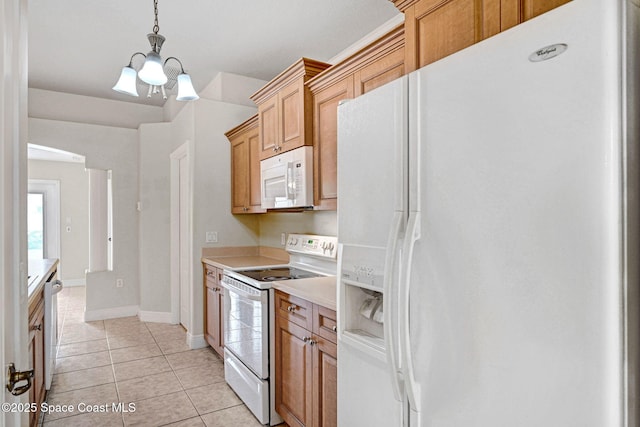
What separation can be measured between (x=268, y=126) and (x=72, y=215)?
6216mm

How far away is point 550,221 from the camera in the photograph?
79 cm

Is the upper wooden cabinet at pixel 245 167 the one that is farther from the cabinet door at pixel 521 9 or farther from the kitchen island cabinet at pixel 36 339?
the cabinet door at pixel 521 9

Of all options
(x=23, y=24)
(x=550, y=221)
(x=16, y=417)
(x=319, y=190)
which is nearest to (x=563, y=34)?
(x=550, y=221)

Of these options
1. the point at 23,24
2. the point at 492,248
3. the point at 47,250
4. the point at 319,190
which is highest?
the point at 23,24

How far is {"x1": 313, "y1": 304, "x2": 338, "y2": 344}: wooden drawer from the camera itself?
1785 millimetres

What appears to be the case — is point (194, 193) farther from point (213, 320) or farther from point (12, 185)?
point (12, 185)

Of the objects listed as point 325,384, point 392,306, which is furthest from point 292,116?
point 392,306

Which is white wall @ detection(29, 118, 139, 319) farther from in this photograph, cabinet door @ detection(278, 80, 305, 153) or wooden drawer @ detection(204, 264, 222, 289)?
cabinet door @ detection(278, 80, 305, 153)

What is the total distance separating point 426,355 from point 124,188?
4912mm

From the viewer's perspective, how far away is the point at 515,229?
0.86 m

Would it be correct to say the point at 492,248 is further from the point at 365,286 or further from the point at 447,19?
the point at 447,19

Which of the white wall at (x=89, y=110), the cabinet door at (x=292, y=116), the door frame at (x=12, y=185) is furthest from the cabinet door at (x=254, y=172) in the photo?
the white wall at (x=89, y=110)

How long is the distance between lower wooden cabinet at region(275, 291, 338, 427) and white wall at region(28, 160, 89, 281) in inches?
264

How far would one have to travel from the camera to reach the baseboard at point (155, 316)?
469 cm
